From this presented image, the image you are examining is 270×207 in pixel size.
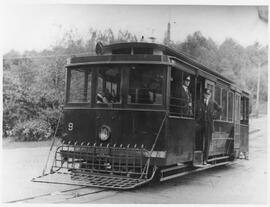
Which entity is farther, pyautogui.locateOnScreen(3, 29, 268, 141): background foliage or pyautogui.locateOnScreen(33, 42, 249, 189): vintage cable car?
pyautogui.locateOnScreen(3, 29, 268, 141): background foliage

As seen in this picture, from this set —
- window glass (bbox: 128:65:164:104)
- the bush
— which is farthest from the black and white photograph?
the bush

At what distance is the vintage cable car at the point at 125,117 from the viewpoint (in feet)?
28.5

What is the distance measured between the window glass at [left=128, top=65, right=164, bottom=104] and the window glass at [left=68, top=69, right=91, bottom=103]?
1.01 m

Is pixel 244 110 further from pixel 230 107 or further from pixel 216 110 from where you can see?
pixel 216 110

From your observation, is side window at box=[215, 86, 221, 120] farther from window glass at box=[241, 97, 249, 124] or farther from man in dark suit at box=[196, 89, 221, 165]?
window glass at box=[241, 97, 249, 124]

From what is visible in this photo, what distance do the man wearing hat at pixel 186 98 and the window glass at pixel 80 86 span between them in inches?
80.1

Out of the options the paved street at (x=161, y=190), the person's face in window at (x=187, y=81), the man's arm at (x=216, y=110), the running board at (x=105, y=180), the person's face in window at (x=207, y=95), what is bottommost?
the paved street at (x=161, y=190)

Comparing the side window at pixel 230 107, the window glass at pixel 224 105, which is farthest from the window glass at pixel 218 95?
the side window at pixel 230 107

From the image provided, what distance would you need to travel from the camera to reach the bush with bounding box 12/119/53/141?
16500 mm

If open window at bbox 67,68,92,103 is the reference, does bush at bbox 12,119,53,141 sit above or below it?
below

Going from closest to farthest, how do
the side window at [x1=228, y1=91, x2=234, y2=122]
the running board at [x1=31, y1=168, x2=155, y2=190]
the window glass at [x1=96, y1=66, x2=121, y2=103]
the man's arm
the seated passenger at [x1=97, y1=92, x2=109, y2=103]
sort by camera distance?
the running board at [x1=31, y1=168, x2=155, y2=190] < the window glass at [x1=96, y1=66, x2=121, y2=103] < the seated passenger at [x1=97, y1=92, x2=109, y2=103] < the man's arm < the side window at [x1=228, y1=91, x2=234, y2=122]

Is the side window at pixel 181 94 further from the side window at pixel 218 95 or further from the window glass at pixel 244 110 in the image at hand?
the window glass at pixel 244 110

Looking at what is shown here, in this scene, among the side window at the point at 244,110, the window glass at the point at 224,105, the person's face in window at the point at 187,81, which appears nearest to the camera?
the person's face in window at the point at 187,81

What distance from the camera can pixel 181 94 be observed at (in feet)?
31.2
